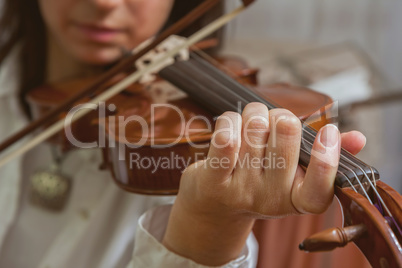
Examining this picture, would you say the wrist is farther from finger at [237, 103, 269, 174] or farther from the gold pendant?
the gold pendant

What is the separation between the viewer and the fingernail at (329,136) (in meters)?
0.34

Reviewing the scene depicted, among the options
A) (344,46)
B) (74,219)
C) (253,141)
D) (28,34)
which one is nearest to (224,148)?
(253,141)

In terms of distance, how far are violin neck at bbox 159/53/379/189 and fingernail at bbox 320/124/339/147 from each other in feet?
0.06

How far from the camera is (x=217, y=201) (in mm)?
383

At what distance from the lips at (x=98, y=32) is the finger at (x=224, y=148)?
0.40 meters

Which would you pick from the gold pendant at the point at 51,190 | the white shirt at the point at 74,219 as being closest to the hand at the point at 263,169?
the white shirt at the point at 74,219

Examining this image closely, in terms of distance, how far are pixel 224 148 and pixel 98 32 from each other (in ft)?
1.45

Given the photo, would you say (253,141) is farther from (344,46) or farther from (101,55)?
(344,46)

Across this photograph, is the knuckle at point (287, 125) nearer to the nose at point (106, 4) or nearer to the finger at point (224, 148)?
the finger at point (224, 148)

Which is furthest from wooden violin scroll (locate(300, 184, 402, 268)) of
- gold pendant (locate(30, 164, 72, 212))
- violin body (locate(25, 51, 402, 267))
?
gold pendant (locate(30, 164, 72, 212))

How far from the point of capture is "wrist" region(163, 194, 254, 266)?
41 cm

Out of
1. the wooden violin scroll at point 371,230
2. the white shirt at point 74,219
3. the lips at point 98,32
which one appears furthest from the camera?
the lips at point 98,32

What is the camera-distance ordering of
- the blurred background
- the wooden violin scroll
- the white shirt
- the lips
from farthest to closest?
the blurred background
the lips
the white shirt
the wooden violin scroll

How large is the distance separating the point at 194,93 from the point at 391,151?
4.89ft
